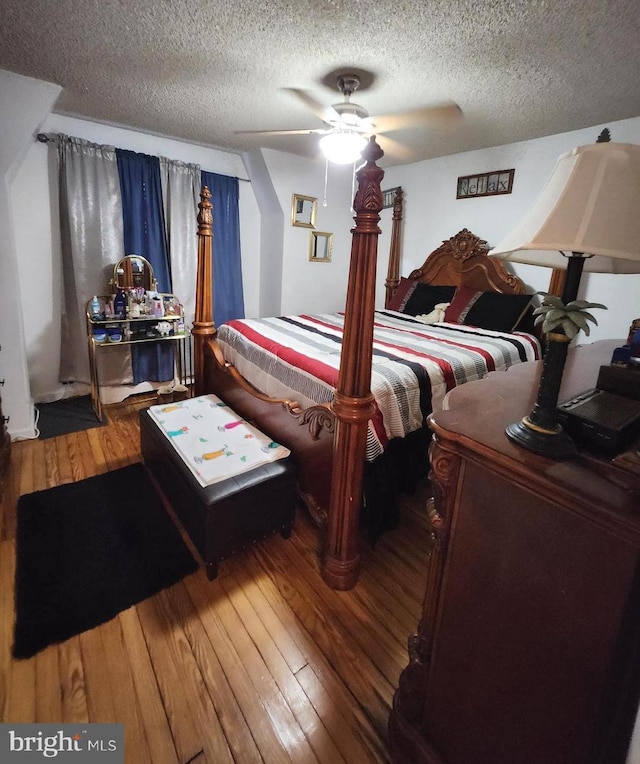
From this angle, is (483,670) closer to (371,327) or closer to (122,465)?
(371,327)

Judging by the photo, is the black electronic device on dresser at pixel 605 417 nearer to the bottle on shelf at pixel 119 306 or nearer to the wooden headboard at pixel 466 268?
the wooden headboard at pixel 466 268

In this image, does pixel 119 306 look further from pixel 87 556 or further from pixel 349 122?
pixel 349 122

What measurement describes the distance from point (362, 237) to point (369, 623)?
1.44 meters

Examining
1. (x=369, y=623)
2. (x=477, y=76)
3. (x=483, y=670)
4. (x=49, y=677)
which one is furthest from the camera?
(x=477, y=76)

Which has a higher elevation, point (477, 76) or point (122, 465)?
point (477, 76)

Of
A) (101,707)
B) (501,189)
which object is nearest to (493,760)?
(101,707)

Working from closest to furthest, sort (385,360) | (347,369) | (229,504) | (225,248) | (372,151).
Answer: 1. (372,151)
2. (347,369)
3. (229,504)
4. (385,360)
5. (225,248)

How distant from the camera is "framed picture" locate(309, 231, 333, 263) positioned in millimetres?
4148

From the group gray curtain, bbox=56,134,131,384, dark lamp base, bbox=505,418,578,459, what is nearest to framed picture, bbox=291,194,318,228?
gray curtain, bbox=56,134,131,384

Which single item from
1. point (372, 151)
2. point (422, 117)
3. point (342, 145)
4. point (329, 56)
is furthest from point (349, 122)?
point (372, 151)

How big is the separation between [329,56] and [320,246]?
7.76 feet

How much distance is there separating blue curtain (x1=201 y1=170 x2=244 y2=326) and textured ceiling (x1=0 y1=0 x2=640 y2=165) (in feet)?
2.69

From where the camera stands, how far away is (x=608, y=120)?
2578 mm

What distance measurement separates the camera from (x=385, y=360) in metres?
2.03
